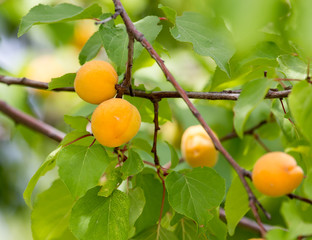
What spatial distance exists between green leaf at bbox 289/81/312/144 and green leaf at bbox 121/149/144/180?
0.35 meters

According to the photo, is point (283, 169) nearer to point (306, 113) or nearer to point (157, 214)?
point (306, 113)

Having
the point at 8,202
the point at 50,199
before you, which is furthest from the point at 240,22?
the point at 8,202

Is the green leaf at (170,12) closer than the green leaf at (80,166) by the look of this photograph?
No

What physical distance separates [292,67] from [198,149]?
0.64 metres

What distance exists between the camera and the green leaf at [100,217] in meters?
0.96

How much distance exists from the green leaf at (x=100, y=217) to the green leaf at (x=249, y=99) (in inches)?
Result: 12.7

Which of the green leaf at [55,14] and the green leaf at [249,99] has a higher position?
the green leaf at [55,14]

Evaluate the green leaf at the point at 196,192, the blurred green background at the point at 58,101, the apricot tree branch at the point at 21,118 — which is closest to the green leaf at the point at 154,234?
the green leaf at the point at 196,192

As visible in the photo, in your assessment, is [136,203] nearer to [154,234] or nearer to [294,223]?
[154,234]

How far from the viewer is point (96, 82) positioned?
38.5 inches

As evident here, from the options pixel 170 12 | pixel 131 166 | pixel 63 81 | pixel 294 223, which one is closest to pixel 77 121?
pixel 63 81

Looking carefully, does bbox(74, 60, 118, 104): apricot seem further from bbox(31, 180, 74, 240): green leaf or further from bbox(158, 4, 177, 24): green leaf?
bbox(31, 180, 74, 240): green leaf

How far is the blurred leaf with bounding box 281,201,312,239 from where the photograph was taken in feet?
2.16

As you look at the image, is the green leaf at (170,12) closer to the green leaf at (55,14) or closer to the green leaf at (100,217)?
the green leaf at (55,14)
